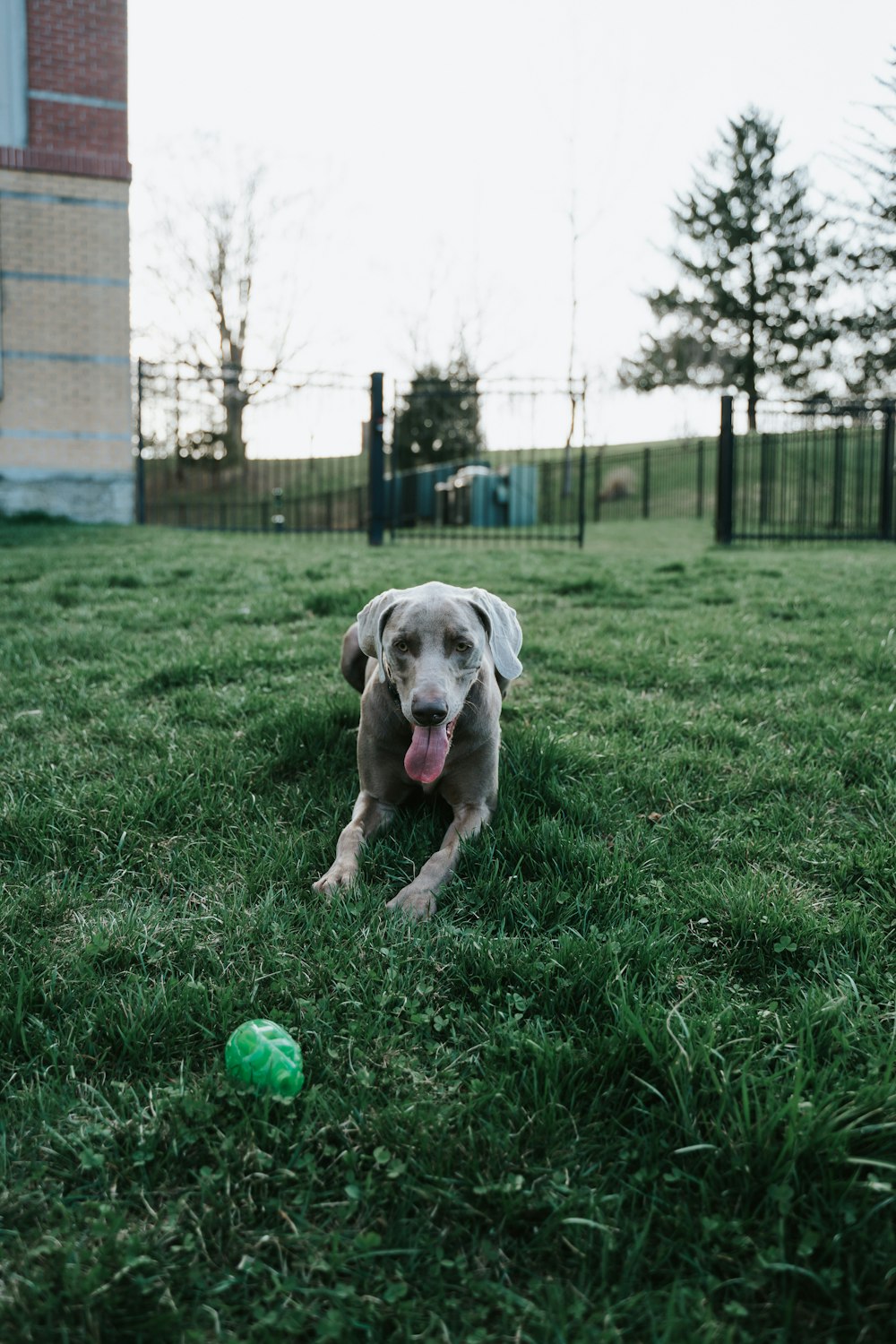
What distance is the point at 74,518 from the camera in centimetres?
1395

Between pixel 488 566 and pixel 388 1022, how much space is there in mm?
6612

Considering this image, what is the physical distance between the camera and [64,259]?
1342 cm

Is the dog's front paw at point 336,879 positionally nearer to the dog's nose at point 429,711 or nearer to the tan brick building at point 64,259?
the dog's nose at point 429,711

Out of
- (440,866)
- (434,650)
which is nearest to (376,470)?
(434,650)

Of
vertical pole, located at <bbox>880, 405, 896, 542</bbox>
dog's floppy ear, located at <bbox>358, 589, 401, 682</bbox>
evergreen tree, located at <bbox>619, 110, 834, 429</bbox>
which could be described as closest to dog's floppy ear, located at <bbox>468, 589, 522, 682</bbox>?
dog's floppy ear, located at <bbox>358, 589, 401, 682</bbox>

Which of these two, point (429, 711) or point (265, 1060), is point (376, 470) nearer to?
point (429, 711)

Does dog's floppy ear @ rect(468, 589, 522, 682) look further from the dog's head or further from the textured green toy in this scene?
the textured green toy

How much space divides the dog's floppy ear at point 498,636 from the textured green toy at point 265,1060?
150 centimetres

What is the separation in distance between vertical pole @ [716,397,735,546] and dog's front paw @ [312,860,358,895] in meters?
10.8

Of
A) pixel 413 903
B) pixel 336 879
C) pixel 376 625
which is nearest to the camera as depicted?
pixel 413 903

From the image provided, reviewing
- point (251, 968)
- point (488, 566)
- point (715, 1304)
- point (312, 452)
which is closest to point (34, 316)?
point (312, 452)

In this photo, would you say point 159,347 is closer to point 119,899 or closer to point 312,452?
point 312,452

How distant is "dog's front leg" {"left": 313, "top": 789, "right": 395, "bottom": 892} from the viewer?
97.3 inches

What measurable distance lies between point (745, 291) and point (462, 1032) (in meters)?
34.4
